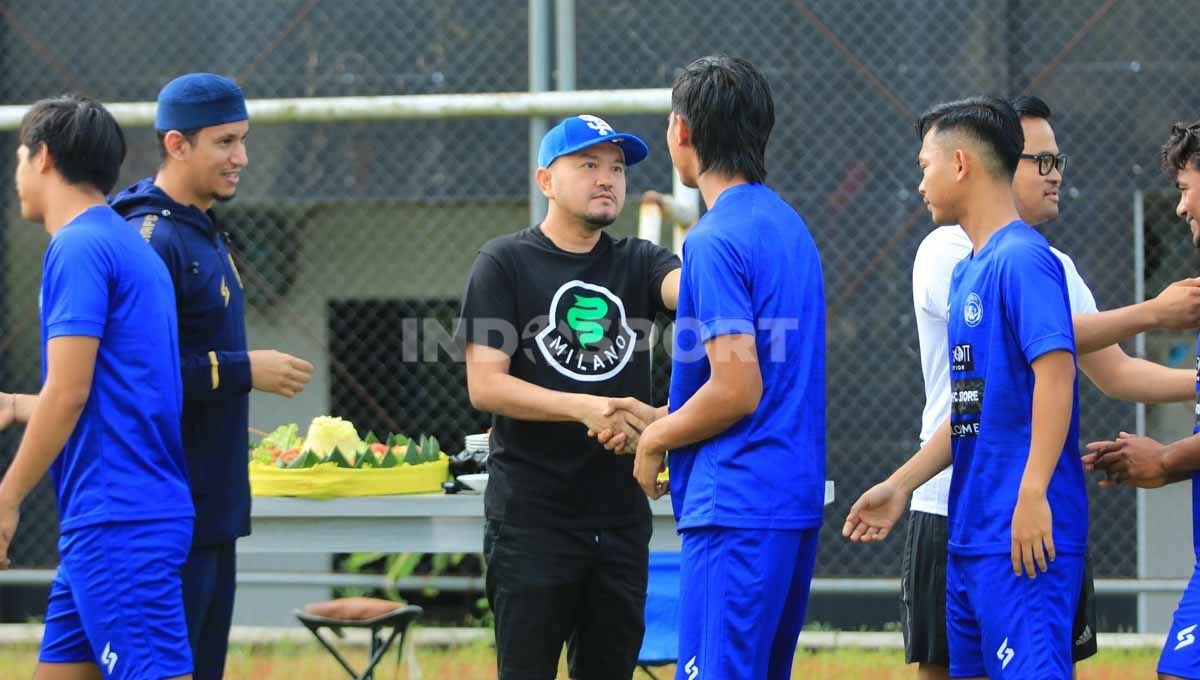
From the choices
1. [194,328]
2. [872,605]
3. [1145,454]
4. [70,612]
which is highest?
[194,328]

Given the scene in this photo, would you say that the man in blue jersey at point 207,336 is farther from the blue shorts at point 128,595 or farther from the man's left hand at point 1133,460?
the man's left hand at point 1133,460

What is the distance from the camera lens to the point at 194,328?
356 cm

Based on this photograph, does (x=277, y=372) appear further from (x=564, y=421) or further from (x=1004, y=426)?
(x=1004, y=426)

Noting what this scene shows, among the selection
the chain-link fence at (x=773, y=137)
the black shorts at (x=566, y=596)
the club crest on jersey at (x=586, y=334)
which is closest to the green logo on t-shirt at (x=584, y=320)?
the club crest on jersey at (x=586, y=334)

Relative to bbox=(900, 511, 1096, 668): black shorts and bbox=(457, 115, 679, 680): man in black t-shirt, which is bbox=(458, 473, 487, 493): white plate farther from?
bbox=(900, 511, 1096, 668): black shorts

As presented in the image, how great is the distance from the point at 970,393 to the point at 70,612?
6.80 feet

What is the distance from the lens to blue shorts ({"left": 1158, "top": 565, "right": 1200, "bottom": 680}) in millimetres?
2965

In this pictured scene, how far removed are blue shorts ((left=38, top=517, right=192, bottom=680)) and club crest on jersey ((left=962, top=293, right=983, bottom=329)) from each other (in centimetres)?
182

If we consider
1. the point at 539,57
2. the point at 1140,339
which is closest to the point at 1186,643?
the point at 539,57

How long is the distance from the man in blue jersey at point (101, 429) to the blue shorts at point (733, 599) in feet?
3.83

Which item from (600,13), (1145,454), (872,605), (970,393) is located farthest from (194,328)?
(872,605)

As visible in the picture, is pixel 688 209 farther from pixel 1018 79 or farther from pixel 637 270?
pixel 1018 79

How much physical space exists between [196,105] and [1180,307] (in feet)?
8.02

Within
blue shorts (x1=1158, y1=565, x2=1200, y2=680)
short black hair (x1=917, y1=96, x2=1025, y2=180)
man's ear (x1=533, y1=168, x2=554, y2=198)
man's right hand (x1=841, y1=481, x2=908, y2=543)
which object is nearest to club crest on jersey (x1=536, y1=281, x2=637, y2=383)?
man's ear (x1=533, y1=168, x2=554, y2=198)
